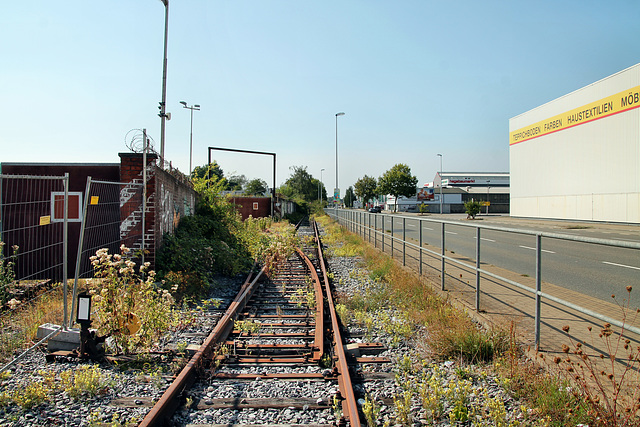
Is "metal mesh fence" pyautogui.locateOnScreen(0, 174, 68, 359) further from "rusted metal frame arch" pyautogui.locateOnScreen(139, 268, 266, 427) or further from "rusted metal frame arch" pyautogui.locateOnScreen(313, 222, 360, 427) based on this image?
"rusted metal frame arch" pyautogui.locateOnScreen(313, 222, 360, 427)

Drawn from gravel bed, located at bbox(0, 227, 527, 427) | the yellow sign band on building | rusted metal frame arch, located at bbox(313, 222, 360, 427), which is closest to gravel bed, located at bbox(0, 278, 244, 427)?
gravel bed, located at bbox(0, 227, 527, 427)

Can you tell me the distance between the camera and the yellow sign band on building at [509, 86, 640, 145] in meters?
30.4

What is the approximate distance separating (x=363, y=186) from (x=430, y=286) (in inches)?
3960

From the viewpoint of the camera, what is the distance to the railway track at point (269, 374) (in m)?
3.34

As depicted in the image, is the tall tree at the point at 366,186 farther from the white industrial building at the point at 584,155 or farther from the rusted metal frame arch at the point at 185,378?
the rusted metal frame arch at the point at 185,378

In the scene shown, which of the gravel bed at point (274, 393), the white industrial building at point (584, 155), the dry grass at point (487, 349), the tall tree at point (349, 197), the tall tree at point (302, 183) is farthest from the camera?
the tall tree at point (349, 197)

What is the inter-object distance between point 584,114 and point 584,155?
11.4ft

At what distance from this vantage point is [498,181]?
10519 cm

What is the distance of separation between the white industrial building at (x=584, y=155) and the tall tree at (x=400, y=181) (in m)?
36.9

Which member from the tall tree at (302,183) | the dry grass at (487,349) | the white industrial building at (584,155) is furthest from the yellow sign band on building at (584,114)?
the tall tree at (302,183)

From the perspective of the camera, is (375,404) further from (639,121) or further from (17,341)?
(639,121)

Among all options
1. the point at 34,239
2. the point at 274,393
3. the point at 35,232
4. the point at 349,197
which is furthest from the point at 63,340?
the point at 349,197

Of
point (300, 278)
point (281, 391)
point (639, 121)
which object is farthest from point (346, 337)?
point (639, 121)

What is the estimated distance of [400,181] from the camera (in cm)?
8225
